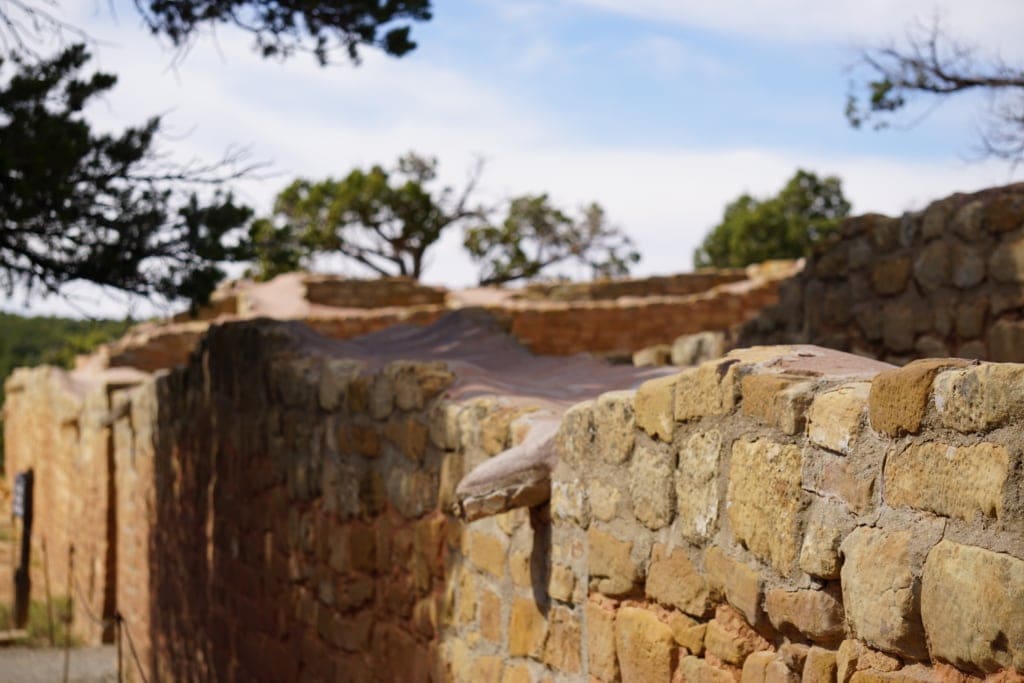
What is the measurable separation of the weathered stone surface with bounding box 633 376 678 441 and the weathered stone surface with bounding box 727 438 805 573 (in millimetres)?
279

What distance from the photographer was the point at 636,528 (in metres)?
3.05

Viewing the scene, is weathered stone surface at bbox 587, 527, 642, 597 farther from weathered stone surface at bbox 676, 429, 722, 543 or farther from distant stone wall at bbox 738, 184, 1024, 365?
distant stone wall at bbox 738, 184, 1024, 365

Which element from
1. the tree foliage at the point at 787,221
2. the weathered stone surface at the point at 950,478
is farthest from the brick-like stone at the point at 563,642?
the tree foliage at the point at 787,221

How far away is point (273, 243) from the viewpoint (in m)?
7.81

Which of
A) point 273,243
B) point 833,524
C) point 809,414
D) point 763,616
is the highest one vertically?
point 273,243

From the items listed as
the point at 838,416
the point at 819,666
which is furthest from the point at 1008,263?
the point at 819,666

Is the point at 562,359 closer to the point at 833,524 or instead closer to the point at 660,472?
the point at 660,472

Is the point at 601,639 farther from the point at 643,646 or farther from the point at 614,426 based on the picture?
the point at 614,426

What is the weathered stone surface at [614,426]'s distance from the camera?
310 cm

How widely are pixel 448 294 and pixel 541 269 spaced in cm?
1076

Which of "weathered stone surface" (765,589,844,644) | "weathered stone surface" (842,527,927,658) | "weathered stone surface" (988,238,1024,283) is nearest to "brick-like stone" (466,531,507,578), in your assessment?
"weathered stone surface" (765,589,844,644)

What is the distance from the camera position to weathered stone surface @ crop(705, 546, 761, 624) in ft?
8.25

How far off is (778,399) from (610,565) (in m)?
0.84

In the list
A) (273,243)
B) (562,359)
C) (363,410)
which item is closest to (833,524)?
(363,410)
